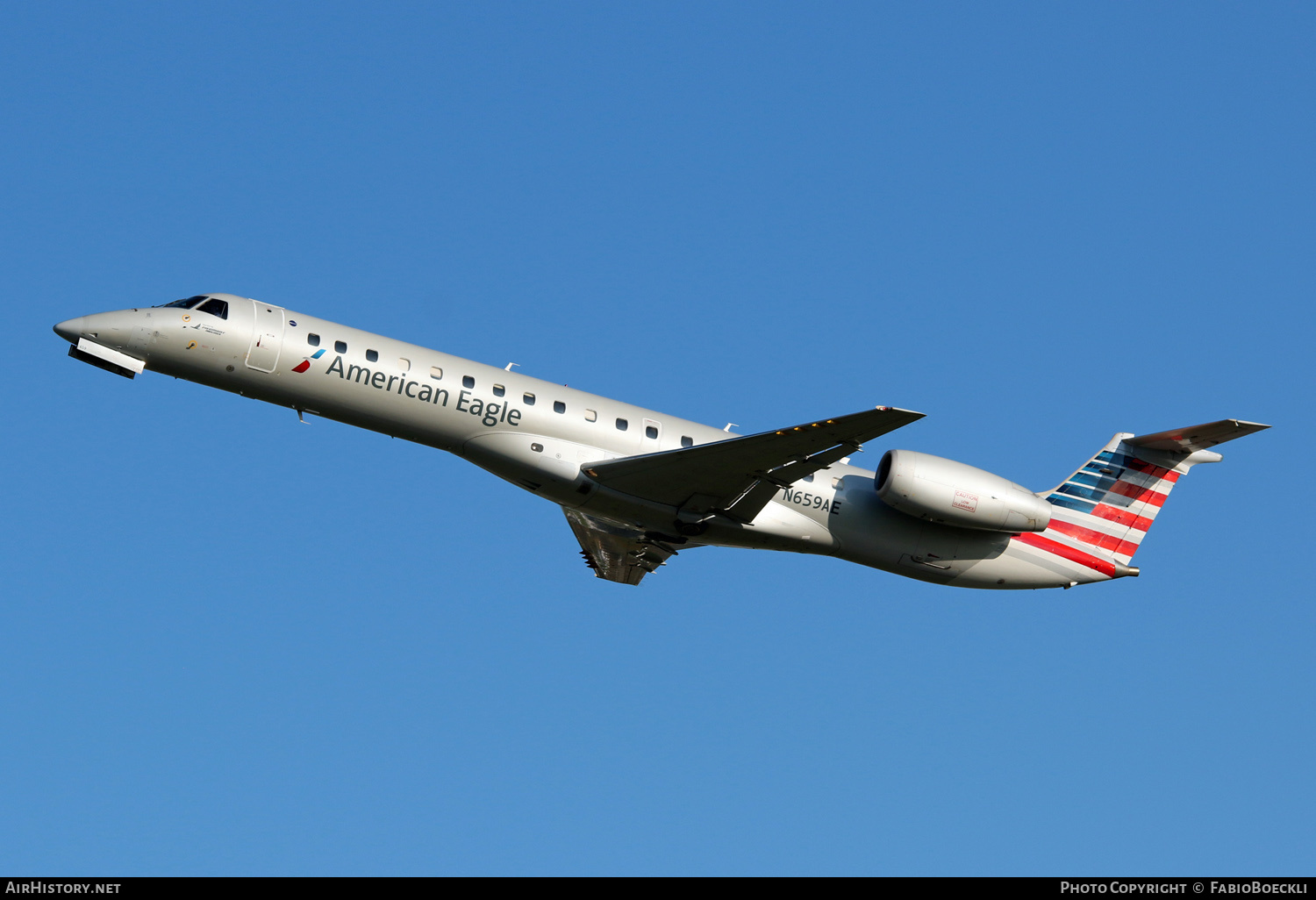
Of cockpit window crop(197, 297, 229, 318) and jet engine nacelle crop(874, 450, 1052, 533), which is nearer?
cockpit window crop(197, 297, 229, 318)

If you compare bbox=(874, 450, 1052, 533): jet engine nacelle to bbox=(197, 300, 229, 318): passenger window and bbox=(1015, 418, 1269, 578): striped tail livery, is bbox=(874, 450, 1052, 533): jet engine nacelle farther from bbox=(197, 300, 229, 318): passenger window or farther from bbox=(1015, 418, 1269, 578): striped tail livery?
bbox=(197, 300, 229, 318): passenger window

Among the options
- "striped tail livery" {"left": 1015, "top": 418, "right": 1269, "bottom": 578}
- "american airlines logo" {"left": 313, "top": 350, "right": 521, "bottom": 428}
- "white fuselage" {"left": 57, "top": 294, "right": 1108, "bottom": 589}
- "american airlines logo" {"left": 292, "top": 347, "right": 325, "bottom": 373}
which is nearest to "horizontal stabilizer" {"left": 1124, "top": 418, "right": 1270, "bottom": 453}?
"striped tail livery" {"left": 1015, "top": 418, "right": 1269, "bottom": 578}

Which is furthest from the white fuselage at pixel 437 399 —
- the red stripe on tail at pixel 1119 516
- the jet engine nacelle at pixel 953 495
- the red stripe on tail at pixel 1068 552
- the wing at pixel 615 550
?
the red stripe on tail at pixel 1119 516

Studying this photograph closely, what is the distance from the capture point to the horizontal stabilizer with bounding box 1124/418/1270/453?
21516 millimetres

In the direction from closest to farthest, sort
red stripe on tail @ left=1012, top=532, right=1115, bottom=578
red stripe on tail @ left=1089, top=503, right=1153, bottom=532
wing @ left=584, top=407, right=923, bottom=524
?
1. wing @ left=584, top=407, right=923, bottom=524
2. red stripe on tail @ left=1012, top=532, right=1115, bottom=578
3. red stripe on tail @ left=1089, top=503, right=1153, bottom=532

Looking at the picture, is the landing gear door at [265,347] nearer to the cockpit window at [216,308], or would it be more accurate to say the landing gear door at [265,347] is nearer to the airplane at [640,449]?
the airplane at [640,449]

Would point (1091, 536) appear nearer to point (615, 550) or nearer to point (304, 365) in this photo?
point (615, 550)

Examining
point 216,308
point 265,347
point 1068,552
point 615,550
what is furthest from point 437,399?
point 1068,552

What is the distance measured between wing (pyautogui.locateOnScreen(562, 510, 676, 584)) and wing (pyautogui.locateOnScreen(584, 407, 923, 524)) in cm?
245

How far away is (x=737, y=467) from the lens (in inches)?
791

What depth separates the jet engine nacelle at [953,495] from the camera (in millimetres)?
21234

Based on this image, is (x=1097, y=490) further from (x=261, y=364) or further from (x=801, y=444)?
(x=261, y=364)

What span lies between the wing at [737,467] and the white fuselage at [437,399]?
405 millimetres
